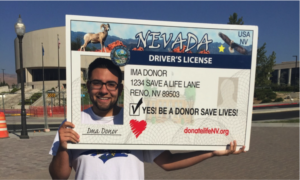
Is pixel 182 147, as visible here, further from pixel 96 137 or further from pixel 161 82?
pixel 96 137

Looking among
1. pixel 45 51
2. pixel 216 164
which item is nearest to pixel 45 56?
pixel 45 51

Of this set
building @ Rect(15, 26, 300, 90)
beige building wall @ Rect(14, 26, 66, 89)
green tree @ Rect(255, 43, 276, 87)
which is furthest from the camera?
building @ Rect(15, 26, 300, 90)

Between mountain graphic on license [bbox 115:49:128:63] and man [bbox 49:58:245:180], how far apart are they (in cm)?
6

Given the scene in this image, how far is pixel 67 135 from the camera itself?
1634mm

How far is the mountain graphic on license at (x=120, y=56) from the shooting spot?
160 centimetres

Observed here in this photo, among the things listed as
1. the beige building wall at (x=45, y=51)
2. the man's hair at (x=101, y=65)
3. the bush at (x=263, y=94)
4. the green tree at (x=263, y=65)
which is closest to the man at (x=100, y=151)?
the man's hair at (x=101, y=65)

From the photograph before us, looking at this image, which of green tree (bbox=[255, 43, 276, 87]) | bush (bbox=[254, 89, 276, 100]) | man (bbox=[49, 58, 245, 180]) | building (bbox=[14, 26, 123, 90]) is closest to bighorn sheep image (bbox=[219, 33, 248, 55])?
man (bbox=[49, 58, 245, 180])

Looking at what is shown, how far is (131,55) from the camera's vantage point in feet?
5.36

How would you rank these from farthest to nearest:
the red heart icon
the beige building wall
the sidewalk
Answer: the beige building wall
the sidewalk
the red heart icon

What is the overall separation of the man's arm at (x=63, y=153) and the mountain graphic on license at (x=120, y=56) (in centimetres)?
66

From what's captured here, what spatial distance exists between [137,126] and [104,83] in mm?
457

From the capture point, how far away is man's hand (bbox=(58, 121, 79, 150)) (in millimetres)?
1626

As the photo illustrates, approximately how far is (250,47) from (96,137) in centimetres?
155

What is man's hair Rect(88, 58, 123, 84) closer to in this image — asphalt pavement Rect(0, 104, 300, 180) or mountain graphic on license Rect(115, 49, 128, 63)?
mountain graphic on license Rect(115, 49, 128, 63)
